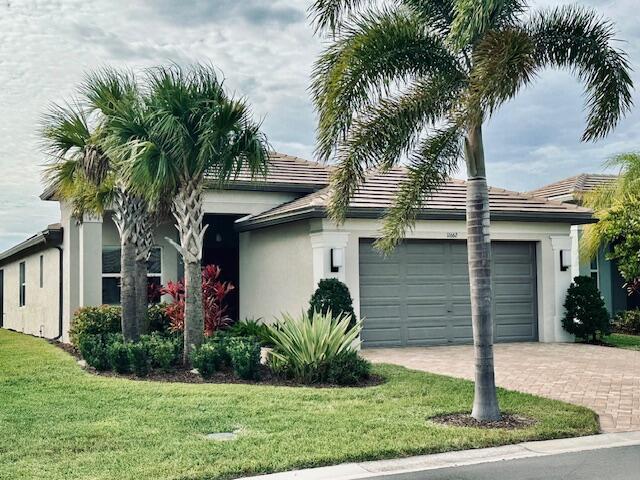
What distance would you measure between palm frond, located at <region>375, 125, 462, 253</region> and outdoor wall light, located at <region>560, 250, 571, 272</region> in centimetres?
734

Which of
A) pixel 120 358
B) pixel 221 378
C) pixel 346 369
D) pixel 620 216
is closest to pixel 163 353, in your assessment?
pixel 120 358

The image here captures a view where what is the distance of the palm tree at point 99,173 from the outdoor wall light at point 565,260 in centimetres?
951

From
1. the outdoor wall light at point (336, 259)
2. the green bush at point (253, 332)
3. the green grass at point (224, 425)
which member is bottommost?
the green grass at point (224, 425)

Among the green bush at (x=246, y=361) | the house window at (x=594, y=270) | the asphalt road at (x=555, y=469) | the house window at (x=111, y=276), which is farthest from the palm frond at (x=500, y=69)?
the house window at (x=594, y=270)

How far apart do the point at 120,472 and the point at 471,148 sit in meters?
5.40

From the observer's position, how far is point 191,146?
1195 cm

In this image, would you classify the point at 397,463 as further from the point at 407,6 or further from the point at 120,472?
the point at 407,6

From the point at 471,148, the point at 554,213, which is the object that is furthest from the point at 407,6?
the point at 554,213

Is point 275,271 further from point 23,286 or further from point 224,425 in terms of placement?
point 23,286

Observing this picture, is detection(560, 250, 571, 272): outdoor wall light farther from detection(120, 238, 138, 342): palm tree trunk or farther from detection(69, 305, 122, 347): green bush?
detection(69, 305, 122, 347): green bush

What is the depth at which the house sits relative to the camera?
1538cm

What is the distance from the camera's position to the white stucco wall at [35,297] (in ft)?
63.9

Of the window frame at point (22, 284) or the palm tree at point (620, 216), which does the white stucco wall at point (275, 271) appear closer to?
the palm tree at point (620, 216)

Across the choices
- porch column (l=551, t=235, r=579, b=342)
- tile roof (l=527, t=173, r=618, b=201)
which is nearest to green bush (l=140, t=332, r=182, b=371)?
porch column (l=551, t=235, r=579, b=342)
